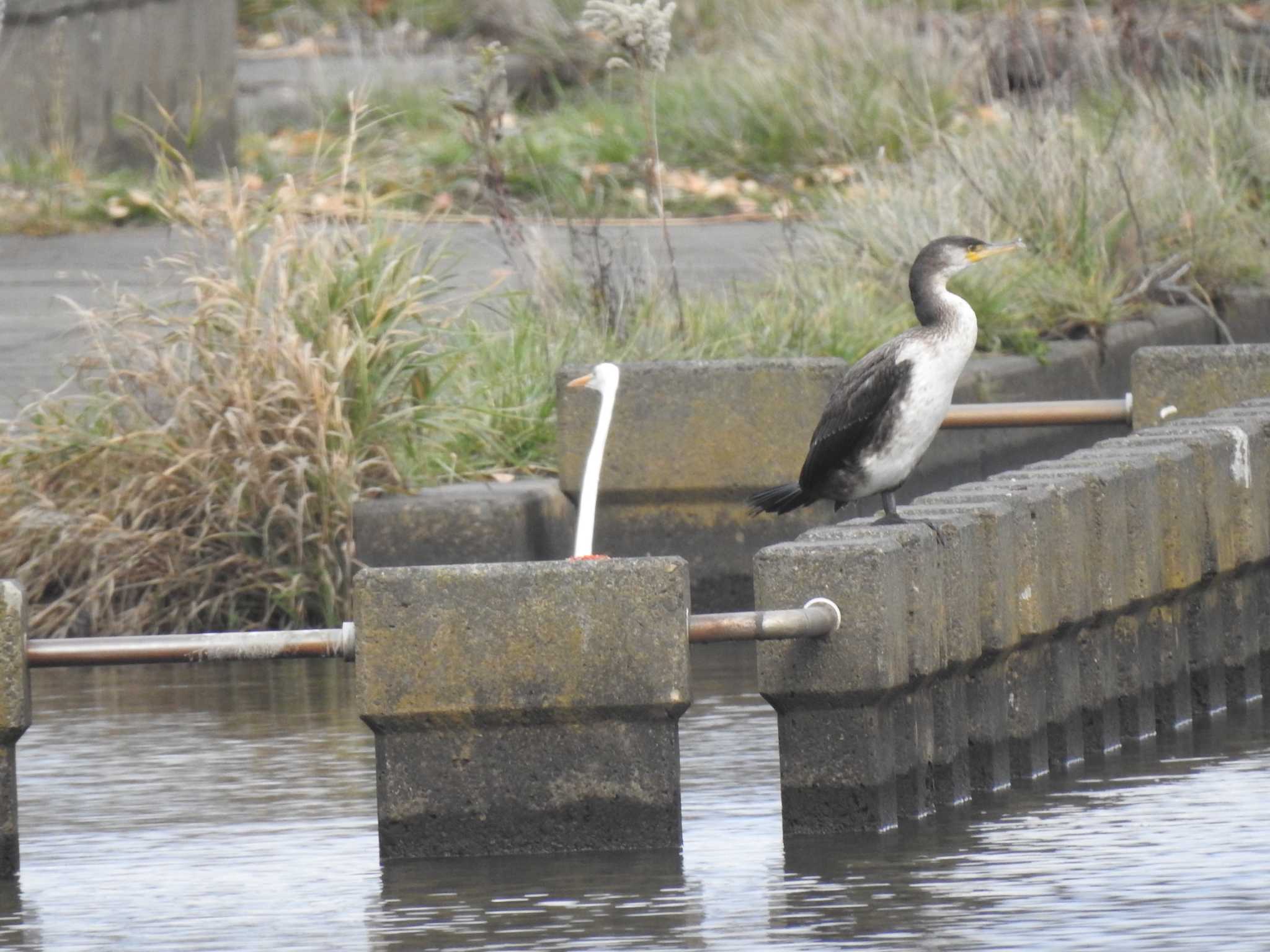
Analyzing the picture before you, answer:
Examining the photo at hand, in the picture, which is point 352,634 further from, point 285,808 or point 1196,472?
point 1196,472

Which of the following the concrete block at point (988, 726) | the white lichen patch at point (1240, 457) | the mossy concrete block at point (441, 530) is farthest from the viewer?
the mossy concrete block at point (441, 530)

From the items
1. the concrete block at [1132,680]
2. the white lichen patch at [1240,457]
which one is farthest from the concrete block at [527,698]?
the white lichen patch at [1240,457]

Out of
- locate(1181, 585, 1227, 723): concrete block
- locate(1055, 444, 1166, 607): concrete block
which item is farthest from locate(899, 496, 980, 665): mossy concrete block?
locate(1181, 585, 1227, 723): concrete block

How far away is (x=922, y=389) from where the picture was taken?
719 cm

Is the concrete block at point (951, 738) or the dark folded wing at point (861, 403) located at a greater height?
the dark folded wing at point (861, 403)

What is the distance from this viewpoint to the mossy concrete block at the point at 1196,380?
30.8ft

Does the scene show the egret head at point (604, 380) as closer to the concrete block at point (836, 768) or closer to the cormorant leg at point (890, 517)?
the cormorant leg at point (890, 517)

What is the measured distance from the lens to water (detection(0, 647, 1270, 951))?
5832mm

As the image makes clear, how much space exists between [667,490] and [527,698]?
388 centimetres

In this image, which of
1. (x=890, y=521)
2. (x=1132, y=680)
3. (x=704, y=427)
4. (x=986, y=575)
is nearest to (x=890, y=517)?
(x=890, y=521)

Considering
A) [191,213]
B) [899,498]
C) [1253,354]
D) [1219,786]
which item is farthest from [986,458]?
[1219,786]

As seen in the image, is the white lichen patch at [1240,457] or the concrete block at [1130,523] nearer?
the concrete block at [1130,523]

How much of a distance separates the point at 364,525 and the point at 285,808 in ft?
8.31

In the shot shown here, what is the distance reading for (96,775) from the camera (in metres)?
7.70
